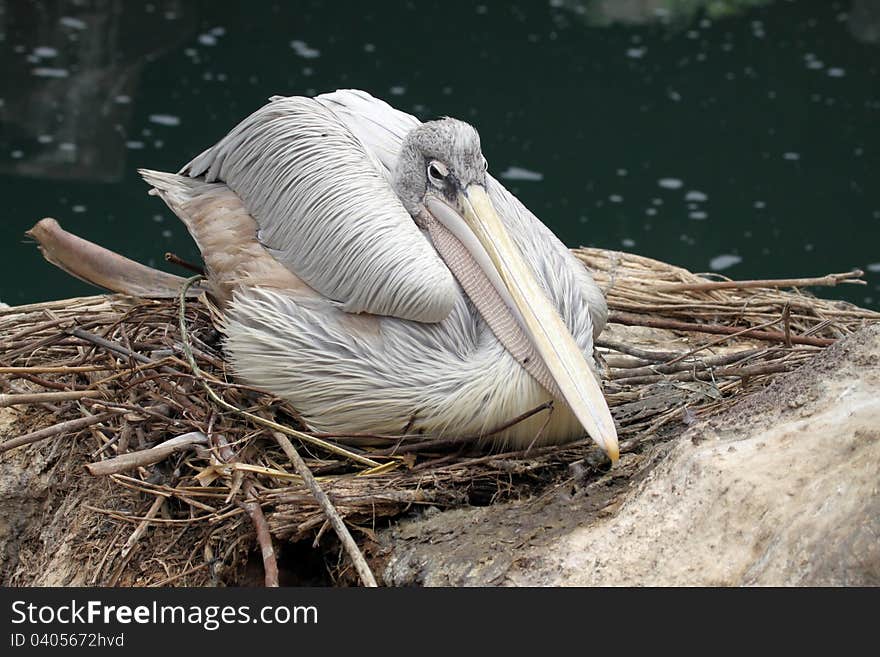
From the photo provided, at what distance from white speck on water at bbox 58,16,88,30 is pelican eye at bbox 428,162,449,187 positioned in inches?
289

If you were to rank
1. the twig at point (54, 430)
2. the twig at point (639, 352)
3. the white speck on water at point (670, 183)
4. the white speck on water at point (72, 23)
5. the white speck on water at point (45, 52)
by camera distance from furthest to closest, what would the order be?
the white speck on water at point (72, 23)
the white speck on water at point (45, 52)
the white speck on water at point (670, 183)
the twig at point (639, 352)
the twig at point (54, 430)

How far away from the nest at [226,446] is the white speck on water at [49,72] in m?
5.55

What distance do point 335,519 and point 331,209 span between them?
1.01 metres

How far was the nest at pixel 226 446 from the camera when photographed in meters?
3.10

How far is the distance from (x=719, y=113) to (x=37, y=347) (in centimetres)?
700

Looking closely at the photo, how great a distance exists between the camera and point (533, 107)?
9.47 metres

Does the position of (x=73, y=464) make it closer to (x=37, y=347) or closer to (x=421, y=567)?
(x=37, y=347)

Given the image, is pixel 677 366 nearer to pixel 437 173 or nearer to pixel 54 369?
pixel 437 173

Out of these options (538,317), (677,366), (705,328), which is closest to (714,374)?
(677,366)

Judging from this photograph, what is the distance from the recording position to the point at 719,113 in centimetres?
962

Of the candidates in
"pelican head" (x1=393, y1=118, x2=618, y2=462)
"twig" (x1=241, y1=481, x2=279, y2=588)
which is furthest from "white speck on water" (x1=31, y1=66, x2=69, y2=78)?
"twig" (x1=241, y1=481, x2=279, y2=588)

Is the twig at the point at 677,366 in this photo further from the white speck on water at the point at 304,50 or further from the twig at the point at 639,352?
the white speck on water at the point at 304,50

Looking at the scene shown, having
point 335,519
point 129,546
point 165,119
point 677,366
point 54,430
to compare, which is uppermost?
point 677,366

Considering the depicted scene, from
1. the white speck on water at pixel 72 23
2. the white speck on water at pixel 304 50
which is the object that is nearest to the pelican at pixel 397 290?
the white speck on water at pixel 304 50
